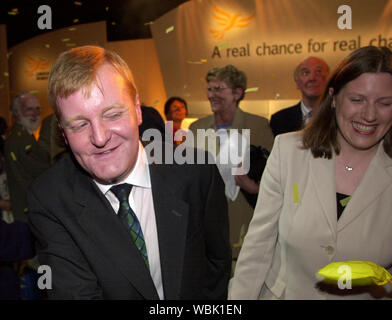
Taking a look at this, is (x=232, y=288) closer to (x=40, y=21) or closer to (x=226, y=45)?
(x=226, y=45)

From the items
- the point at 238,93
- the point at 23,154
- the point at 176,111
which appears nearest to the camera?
the point at 238,93

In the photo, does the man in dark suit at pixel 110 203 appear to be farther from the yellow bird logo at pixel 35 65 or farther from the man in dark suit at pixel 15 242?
the yellow bird logo at pixel 35 65

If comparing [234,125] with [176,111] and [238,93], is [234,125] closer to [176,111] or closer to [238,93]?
[238,93]

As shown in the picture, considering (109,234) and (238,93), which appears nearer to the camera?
(109,234)

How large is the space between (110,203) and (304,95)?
776 millimetres

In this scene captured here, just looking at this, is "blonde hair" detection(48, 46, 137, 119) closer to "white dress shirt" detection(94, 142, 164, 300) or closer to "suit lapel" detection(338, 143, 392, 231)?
"white dress shirt" detection(94, 142, 164, 300)

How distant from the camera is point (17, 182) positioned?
205cm

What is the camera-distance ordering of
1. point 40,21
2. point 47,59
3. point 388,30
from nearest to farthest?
point 388,30
point 40,21
point 47,59

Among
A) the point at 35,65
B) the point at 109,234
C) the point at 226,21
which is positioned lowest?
the point at 109,234

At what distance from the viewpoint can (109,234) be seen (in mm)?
1019

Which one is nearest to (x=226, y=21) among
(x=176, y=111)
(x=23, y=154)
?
(x=176, y=111)

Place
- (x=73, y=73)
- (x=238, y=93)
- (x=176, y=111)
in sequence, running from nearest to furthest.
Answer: (x=73, y=73), (x=238, y=93), (x=176, y=111)
